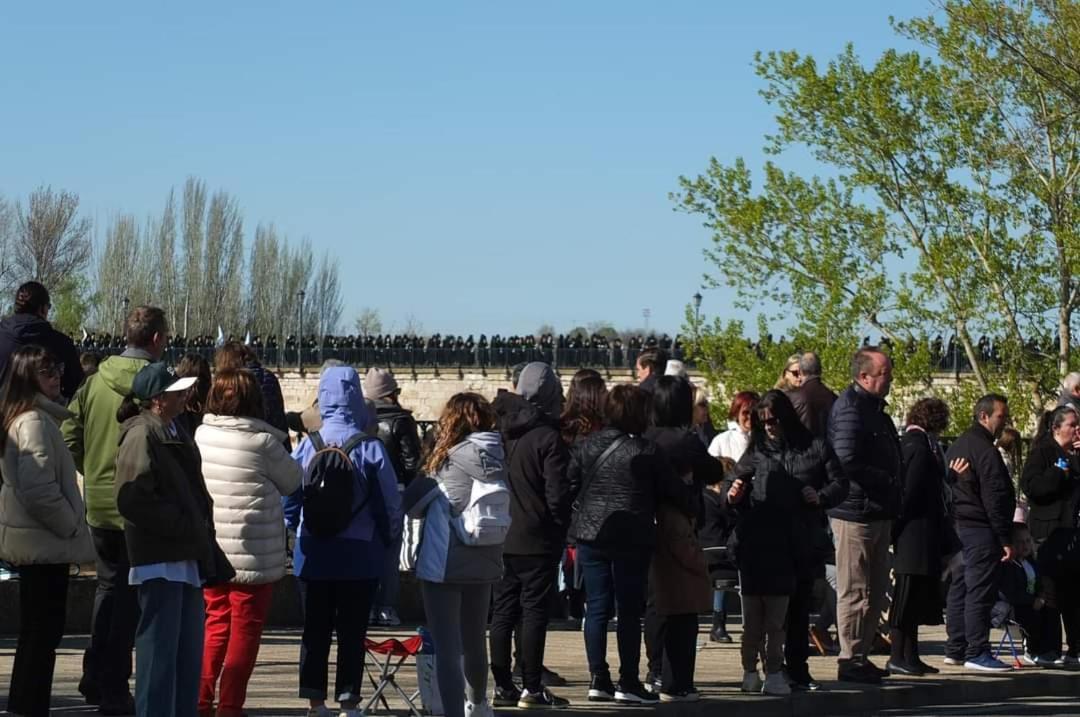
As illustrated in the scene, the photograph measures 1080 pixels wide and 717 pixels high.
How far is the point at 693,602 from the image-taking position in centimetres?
1108

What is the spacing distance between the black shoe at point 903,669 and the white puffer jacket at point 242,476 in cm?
507

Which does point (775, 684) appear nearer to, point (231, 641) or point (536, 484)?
point (536, 484)

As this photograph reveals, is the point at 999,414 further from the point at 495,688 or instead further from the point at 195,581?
the point at 195,581

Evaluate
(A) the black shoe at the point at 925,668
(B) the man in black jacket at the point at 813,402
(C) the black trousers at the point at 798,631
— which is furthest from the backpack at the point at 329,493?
(A) the black shoe at the point at 925,668

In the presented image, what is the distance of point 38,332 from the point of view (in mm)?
10961

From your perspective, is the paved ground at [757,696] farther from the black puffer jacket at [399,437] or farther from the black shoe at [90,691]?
the black puffer jacket at [399,437]

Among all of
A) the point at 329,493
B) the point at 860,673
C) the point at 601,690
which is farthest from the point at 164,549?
the point at 860,673

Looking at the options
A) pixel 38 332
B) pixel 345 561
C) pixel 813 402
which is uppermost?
pixel 38 332

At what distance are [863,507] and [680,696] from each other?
180cm

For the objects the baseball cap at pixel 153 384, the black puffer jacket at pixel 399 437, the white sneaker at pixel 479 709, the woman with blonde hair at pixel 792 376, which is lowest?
the white sneaker at pixel 479 709

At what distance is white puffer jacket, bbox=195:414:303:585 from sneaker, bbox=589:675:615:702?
2.41 m

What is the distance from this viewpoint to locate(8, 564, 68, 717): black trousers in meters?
8.84

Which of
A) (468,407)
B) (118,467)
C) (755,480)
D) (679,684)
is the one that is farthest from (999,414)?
(118,467)

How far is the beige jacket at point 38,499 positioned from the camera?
876 cm
